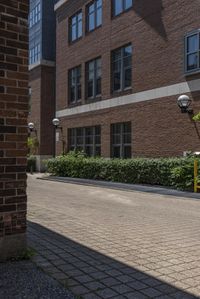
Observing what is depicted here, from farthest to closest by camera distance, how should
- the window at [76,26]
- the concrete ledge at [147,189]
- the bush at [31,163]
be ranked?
the bush at [31,163], the window at [76,26], the concrete ledge at [147,189]

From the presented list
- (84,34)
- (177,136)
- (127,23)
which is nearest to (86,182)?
(177,136)

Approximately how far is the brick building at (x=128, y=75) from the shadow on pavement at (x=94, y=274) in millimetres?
12552

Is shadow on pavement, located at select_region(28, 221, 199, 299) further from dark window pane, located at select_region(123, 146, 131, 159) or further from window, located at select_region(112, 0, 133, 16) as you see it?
window, located at select_region(112, 0, 133, 16)

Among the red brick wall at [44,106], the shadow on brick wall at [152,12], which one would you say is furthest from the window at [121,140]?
the red brick wall at [44,106]

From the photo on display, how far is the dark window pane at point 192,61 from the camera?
17.8 meters

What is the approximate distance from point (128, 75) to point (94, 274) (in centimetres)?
1886

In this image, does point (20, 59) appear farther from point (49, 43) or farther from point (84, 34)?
point (49, 43)

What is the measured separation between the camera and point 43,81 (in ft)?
115

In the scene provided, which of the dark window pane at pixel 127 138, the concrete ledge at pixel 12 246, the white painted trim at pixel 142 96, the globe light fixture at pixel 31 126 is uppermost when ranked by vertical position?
the white painted trim at pixel 142 96

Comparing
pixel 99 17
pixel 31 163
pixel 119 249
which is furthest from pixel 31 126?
pixel 119 249

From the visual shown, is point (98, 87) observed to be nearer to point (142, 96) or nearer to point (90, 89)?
point (90, 89)

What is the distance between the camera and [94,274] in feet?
15.9

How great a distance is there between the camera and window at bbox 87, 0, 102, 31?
25750 mm

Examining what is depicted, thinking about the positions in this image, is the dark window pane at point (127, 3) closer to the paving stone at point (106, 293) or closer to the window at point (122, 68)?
the window at point (122, 68)
